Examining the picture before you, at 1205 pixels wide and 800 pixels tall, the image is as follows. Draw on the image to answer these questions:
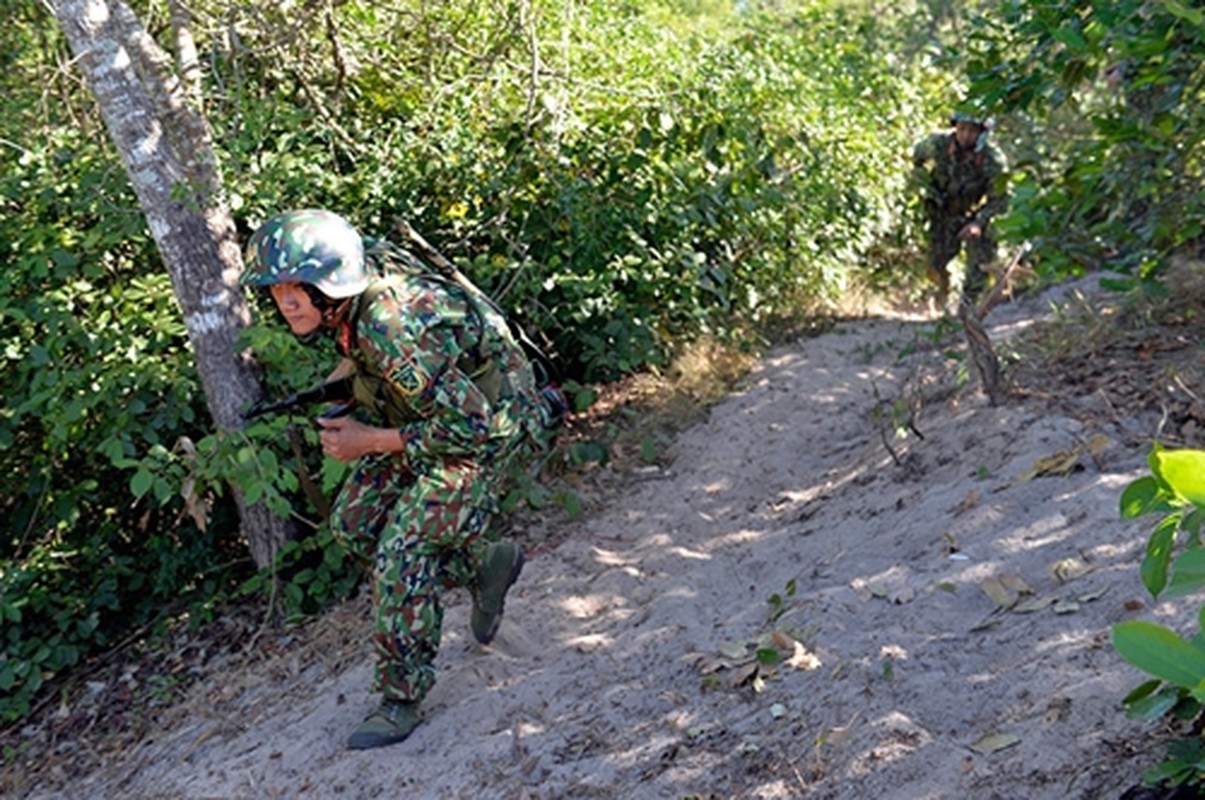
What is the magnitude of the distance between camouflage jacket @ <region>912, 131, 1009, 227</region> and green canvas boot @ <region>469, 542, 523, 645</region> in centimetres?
554

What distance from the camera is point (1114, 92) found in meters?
5.33

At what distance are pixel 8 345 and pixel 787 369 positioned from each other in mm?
3904

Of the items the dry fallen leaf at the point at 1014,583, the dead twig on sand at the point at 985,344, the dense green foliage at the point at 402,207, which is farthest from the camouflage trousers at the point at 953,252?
the dry fallen leaf at the point at 1014,583

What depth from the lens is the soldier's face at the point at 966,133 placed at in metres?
9.03

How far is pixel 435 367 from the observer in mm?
3918

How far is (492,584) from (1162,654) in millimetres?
2896

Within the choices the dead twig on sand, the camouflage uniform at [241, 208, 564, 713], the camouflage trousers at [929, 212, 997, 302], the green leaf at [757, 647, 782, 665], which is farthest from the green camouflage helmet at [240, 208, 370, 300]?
the camouflage trousers at [929, 212, 997, 302]

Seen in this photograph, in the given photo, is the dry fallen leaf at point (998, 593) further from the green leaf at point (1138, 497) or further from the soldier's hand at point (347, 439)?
the soldier's hand at point (347, 439)

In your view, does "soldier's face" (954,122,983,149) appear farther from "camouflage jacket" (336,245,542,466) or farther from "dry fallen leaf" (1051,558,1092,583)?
"camouflage jacket" (336,245,542,466)

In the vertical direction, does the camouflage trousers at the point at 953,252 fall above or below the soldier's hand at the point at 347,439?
below

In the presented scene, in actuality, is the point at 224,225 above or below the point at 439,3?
below

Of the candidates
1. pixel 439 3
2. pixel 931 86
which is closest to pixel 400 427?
pixel 439 3

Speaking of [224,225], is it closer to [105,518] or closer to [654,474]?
[105,518]

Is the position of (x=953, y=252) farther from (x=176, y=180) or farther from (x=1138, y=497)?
(x=1138, y=497)
